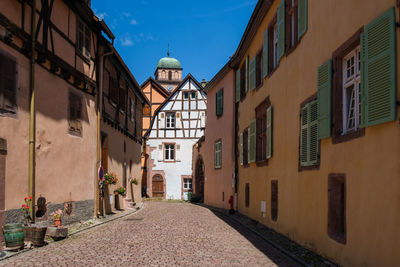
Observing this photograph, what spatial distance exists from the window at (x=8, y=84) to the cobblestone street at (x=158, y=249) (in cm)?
295

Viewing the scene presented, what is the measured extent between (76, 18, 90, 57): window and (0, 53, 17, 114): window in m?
4.46

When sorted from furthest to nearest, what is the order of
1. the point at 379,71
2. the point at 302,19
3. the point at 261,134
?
1. the point at 261,134
2. the point at 302,19
3. the point at 379,71

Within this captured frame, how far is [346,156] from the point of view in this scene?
712 cm

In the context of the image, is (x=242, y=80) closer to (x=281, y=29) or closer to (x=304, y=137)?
(x=281, y=29)

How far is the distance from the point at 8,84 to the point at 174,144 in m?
27.8

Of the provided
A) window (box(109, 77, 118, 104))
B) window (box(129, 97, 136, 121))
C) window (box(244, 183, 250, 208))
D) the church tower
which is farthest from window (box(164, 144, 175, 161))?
the church tower

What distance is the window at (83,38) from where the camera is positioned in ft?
45.3

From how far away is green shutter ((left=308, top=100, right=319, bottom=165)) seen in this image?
8.75 meters

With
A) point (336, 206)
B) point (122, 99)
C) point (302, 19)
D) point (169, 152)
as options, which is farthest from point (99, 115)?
point (169, 152)

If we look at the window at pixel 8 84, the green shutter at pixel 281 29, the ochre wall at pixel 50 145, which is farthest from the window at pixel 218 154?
the window at pixel 8 84

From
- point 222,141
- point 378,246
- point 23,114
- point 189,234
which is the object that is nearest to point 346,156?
point 378,246

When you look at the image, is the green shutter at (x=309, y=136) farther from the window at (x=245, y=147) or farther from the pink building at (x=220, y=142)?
the pink building at (x=220, y=142)

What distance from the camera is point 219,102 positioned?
82.2 feet

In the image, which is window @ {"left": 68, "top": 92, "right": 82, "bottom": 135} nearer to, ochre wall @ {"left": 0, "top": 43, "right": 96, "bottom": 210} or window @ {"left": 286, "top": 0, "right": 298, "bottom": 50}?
ochre wall @ {"left": 0, "top": 43, "right": 96, "bottom": 210}
